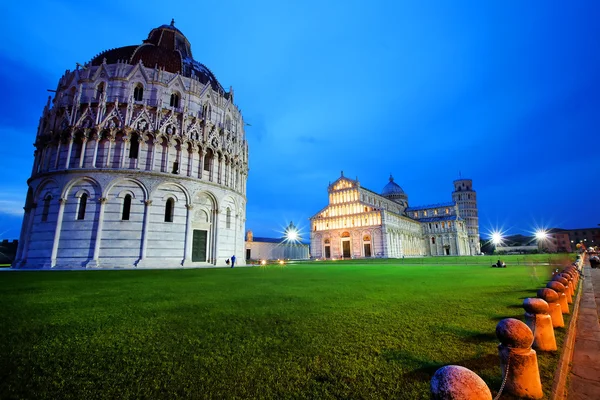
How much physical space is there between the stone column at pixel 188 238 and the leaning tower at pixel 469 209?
103603mm

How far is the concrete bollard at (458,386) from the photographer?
1.62 meters

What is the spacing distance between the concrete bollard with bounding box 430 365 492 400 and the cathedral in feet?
209

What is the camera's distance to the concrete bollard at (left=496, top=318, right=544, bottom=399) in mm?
2529

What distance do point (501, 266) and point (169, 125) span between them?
Answer: 31195 mm

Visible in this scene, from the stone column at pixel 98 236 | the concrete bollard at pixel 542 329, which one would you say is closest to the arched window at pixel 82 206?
the stone column at pixel 98 236

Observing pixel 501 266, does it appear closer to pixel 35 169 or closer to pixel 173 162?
pixel 173 162

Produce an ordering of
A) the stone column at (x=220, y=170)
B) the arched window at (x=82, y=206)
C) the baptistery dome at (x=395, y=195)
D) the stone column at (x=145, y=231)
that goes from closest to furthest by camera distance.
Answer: the stone column at (x=145, y=231) → the arched window at (x=82, y=206) → the stone column at (x=220, y=170) → the baptistery dome at (x=395, y=195)

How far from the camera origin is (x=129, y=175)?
23359 millimetres

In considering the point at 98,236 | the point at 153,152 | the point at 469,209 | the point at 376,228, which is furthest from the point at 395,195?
the point at 98,236

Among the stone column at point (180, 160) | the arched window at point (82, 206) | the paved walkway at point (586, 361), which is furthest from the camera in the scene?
the stone column at point (180, 160)

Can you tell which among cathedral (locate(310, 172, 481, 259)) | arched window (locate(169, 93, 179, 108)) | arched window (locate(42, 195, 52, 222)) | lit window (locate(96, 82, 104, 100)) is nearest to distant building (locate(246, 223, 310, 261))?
cathedral (locate(310, 172, 481, 259))

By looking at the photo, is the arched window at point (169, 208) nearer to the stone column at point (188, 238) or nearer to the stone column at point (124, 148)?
the stone column at point (188, 238)

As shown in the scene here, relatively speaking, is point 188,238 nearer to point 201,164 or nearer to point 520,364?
point 201,164

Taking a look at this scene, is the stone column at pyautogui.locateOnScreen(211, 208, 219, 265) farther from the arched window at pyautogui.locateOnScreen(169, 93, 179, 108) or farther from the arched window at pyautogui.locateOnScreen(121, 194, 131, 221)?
the arched window at pyautogui.locateOnScreen(169, 93, 179, 108)
